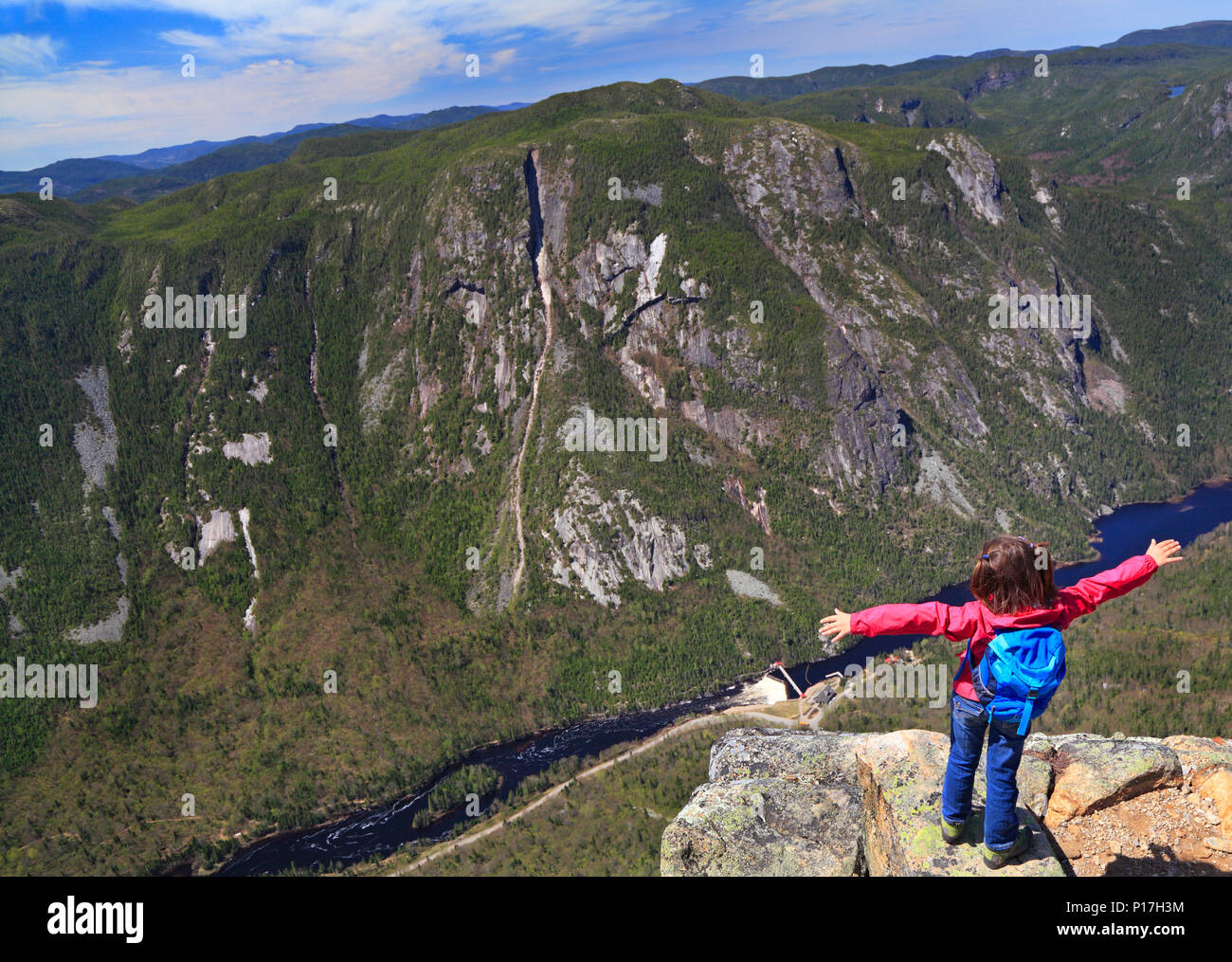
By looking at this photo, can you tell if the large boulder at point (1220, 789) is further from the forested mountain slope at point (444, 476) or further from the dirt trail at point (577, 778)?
the forested mountain slope at point (444, 476)

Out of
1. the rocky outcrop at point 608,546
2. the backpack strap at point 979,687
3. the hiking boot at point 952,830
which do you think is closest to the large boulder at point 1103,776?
the hiking boot at point 952,830

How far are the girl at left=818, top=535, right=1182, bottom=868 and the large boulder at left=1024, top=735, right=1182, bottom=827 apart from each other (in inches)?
220

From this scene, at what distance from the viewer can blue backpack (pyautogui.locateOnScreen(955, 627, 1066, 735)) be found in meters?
10.9

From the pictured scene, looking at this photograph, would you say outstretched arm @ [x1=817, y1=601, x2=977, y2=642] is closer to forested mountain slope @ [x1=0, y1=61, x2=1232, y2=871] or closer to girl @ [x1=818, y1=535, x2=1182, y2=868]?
girl @ [x1=818, y1=535, x2=1182, y2=868]

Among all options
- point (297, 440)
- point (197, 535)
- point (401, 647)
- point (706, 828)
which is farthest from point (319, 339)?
point (706, 828)

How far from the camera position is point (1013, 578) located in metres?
11.1

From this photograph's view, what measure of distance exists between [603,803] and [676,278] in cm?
12481

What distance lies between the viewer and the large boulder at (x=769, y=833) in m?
16.0

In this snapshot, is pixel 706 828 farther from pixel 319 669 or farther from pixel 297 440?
pixel 297 440

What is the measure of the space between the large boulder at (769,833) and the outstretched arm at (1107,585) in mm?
7808

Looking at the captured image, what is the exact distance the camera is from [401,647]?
137375 mm

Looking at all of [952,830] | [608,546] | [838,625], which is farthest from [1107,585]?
[608,546]


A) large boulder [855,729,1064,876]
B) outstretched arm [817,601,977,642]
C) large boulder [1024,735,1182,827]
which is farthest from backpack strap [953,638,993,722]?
large boulder [1024,735,1182,827]

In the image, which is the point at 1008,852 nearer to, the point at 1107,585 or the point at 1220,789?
the point at 1107,585
